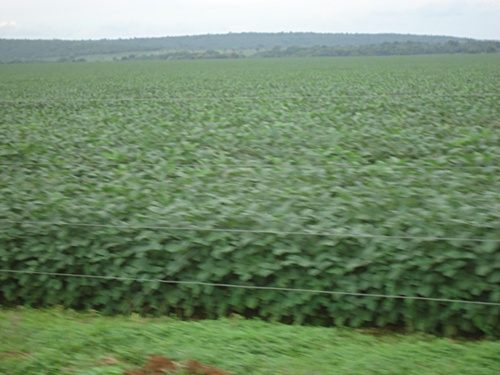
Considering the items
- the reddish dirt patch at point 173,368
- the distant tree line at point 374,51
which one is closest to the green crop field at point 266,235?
the reddish dirt patch at point 173,368

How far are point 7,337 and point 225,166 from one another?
2.89 meters

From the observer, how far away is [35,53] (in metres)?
105

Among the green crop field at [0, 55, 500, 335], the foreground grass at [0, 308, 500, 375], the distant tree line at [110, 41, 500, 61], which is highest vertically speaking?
the distant tree line at [110, 41, 500, 61]

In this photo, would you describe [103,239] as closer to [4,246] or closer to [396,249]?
[4,246]

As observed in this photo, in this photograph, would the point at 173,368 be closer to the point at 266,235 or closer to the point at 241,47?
the point at 266,235

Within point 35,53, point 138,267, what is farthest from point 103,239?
point 35,53

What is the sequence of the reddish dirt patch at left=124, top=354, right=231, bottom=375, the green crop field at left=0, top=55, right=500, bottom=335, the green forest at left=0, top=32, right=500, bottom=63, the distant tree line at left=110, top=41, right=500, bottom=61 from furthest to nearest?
the green forest at left=0, top=32, right=500, bottom=63
the distant tree line at left=110, top=41, right=500, bottom=61
the green crop field at left=0, top=55, right=500, bottom=335
the reddish dirt patch at left=124, top=354, right=231, bottom=375

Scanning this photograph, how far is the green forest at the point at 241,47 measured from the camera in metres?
85.2

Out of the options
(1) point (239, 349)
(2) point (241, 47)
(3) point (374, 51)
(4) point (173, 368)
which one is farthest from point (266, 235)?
(2) point (241, 47)

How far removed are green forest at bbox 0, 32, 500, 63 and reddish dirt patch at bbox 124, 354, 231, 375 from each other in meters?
79.8

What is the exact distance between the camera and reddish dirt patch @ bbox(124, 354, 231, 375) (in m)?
3.09

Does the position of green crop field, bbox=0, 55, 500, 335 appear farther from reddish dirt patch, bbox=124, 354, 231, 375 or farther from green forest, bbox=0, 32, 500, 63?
green forest, bbox=0, 32, 500, 63

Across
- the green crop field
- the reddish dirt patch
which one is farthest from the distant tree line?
the reddish dirt patch

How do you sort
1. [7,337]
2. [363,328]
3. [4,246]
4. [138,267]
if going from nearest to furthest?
1. [7,337]
2. [363,328]
3. [138,267]
4. [4,246]
